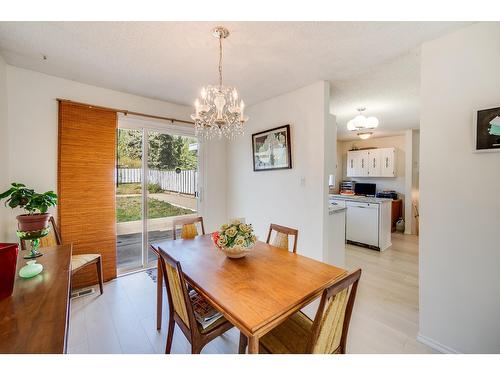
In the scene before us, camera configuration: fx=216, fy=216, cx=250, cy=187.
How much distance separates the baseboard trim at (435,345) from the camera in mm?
1614

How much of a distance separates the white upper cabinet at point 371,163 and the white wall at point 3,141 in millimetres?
6454

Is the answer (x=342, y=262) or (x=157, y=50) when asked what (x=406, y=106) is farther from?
(x=157, y=50)

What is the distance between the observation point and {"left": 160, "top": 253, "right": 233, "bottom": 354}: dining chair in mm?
1230

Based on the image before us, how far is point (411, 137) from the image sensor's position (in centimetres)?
490

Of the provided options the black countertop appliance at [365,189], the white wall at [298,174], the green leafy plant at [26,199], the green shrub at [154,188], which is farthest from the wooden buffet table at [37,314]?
the black countertop appliance at [365,189]

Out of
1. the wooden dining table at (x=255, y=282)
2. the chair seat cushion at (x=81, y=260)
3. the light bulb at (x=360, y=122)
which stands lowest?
the chair seat cushion at (x=81, y=260)

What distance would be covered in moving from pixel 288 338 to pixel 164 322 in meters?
1.33

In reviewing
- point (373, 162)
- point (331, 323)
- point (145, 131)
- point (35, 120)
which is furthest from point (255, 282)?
point (373, 162)

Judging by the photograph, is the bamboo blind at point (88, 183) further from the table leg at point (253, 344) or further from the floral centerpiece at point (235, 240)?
the table leg at point (253, 344)

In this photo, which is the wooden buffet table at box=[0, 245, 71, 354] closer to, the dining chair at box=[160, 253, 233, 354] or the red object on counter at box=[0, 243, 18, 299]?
the red object on counter at box=[0, 243, 18, 299]

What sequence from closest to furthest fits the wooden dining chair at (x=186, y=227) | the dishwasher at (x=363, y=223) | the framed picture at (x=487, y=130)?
the framed picture at (x=487, y=130) → the wooden dining chair at (x=186, y=227) → the dishwasher at (x=363, y=223)

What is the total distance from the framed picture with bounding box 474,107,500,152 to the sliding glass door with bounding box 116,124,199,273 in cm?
324
